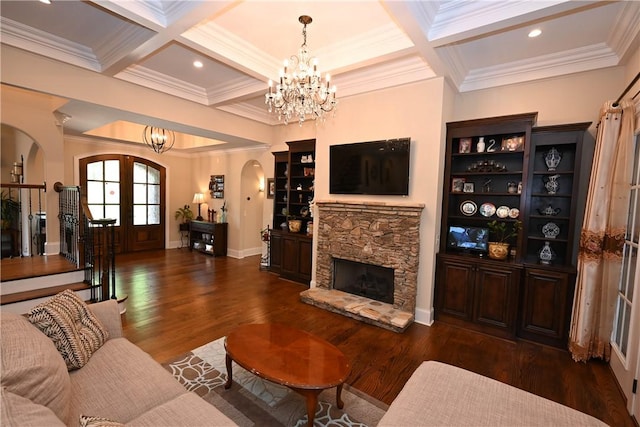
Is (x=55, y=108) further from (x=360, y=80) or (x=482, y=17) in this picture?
(x=482, y=17)

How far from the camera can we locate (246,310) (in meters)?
4.03

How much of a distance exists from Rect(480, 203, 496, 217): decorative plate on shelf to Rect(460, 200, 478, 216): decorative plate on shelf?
0.09 metres

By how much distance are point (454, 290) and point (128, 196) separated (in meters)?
7.87

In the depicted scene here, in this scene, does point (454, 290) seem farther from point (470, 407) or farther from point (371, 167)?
point (470, 407)

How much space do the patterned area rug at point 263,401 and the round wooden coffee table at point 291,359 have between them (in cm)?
10

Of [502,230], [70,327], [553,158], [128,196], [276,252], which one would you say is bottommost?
[276,252]

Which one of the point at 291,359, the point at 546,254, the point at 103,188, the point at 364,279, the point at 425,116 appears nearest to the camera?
the point at 291,359

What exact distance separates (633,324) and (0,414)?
3874mm

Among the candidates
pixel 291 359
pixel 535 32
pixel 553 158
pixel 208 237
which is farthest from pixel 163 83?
pixel 553 158

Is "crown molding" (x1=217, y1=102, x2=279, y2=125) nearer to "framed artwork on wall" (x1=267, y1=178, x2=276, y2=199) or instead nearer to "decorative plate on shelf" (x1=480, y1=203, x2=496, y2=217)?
"framed artwork on wall" (x1=267, y1=178, x2=276, y2=199)

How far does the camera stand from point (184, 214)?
27.5ft

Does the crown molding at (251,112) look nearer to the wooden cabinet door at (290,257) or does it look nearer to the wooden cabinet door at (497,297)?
the wooden cabinet door at (290,257)

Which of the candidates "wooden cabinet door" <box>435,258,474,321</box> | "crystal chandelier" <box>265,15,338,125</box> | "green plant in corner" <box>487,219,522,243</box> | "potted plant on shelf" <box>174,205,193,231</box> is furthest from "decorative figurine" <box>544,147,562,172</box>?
"potted plant on shelf" <box>174,205,193,231</box>

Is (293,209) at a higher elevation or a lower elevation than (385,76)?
lower
